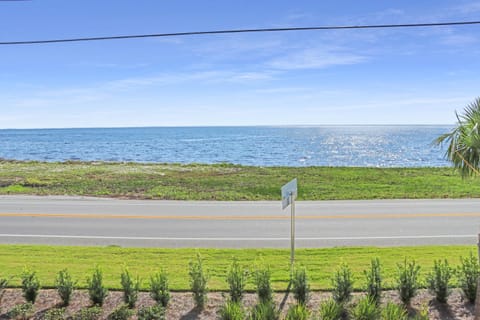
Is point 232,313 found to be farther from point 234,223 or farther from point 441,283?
point 234,223

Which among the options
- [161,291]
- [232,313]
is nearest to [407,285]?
[232,313]

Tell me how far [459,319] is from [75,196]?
1734 cm

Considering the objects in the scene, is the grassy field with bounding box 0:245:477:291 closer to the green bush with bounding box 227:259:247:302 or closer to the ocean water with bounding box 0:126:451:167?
the green bush with bounding box 227:259:247:302

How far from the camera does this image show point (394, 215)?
14.3m

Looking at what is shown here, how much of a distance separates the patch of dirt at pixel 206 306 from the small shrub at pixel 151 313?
29 cm

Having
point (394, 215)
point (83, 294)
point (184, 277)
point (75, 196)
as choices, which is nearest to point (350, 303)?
point (184, 277)

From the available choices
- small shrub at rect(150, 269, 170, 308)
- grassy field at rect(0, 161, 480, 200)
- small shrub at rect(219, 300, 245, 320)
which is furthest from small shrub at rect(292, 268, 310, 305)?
grassy field at rect(0, 161, 480, 200)

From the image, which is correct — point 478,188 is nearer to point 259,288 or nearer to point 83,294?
point 259,288

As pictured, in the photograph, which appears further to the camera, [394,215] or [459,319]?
[394,215]

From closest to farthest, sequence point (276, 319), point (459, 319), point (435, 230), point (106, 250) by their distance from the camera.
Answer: point (276, 319), point (459, 319), point (106, 250), point (435, 230)

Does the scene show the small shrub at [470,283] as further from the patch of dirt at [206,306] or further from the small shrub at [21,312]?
the small shrub at [21,312]

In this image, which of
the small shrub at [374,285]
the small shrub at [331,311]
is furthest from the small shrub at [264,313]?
the small shrub at [374,285]

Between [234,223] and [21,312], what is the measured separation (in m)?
7.96

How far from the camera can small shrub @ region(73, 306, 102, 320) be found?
6020 mm
